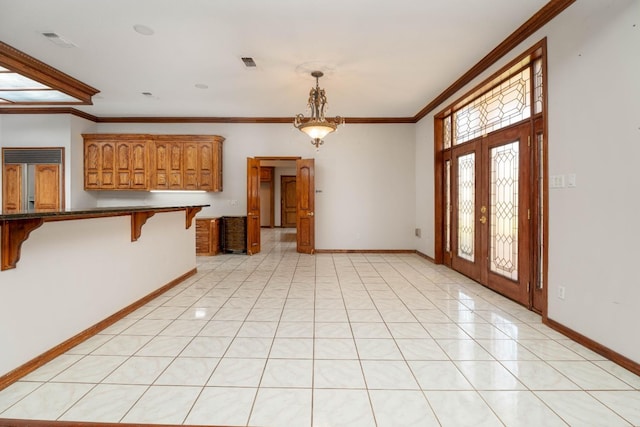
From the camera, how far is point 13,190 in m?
6.46

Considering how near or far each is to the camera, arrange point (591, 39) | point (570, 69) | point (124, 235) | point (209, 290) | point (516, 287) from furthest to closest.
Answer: point (209, 290), point (516, 287), point (124, 235), point (570, 69), point (591, 39)

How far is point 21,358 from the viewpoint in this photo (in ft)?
6.97

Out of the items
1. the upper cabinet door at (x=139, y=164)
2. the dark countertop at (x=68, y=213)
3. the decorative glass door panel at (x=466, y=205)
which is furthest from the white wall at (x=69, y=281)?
the decorative glass door panel at (x=466, y=205)

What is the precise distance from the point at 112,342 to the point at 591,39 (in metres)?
4.68

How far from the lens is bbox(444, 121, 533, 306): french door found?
358 cm

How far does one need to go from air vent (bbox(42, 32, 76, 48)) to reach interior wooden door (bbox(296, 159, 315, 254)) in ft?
13.5

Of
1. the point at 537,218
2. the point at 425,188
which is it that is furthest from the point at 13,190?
the point at 537,218

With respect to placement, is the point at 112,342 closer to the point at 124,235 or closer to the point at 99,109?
the point at 124,235

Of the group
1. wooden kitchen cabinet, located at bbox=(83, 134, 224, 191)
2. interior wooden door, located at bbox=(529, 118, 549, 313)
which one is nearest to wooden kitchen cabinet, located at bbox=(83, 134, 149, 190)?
wooden kitchen cabinet, located at bbox=(83, 134, 224, 191)

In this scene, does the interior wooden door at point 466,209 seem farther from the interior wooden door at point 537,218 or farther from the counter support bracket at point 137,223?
the counter support bracket at point 137,223

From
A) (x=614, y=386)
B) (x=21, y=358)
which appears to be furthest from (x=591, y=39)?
(x=21, y=358)

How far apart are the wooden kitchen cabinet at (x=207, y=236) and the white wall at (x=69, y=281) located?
278cm

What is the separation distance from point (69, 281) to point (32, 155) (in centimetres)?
578

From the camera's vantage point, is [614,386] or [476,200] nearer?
[614,386]
